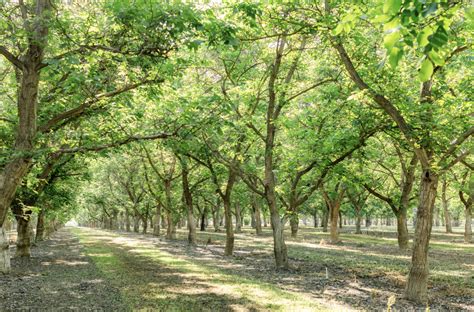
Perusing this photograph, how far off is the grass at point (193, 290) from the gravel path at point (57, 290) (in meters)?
0.62

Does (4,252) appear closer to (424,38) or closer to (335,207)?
(424,38)

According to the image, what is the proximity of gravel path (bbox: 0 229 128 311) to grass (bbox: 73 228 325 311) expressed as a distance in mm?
616

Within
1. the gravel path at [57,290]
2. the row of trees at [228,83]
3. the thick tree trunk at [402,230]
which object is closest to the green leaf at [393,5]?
the row of trees at [228,83]

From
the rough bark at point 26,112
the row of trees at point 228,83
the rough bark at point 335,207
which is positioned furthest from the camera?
the rough bark at point 335,207

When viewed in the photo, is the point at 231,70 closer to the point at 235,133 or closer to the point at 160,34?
the point at 235,133

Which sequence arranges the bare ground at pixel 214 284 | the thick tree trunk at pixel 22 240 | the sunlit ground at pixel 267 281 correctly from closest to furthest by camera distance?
the bare ground at pixel 214 284 → the sunlit ground at pixel 267 281 → the thick tree trunk at pixel 22 240

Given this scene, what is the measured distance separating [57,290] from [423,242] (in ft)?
47.0

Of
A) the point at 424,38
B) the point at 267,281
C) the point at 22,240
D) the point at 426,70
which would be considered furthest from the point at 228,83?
the point at 426,70

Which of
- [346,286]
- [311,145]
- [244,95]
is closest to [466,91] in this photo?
[311,145]

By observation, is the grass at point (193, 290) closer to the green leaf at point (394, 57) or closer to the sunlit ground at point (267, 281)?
the sunlit ground at point (267, 281)

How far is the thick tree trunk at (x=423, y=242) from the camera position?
13.4 meters

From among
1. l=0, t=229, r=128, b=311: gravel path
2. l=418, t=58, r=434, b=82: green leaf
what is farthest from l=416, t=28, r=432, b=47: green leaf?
l=0, t=229, r=128, b=311: gravel path

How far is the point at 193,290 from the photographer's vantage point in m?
14.7

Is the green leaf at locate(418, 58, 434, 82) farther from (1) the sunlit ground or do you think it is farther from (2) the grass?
(2) the grass
